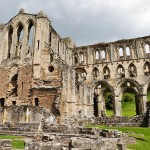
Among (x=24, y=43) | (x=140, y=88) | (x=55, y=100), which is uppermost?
(x=24, y=43)

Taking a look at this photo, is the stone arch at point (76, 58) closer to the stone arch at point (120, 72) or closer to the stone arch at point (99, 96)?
the stone arch at point (99, 96)

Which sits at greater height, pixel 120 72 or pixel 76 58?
pixel 76 58

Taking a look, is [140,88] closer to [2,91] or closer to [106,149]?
[2,91]

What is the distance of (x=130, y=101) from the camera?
167 feet

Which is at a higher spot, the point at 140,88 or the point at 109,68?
the point at 109,68

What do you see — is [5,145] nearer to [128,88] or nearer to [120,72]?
[128,88]

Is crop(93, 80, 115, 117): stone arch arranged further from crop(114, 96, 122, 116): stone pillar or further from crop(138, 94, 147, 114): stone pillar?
crop(138, 94, 147, 114): stone pillar

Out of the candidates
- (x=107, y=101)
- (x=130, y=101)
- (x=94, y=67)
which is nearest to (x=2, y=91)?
(x=94, y=67)

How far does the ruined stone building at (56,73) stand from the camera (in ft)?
72.8

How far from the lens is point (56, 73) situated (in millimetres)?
23766

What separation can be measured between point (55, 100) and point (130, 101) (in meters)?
32.5

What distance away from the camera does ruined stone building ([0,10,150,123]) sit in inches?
874

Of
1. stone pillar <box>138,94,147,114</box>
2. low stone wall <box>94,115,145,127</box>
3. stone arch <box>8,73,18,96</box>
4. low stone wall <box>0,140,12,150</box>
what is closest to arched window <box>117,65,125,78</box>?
stone pillar <box>138,94,147,114</box>

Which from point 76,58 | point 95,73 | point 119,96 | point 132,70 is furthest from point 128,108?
point 76,58
